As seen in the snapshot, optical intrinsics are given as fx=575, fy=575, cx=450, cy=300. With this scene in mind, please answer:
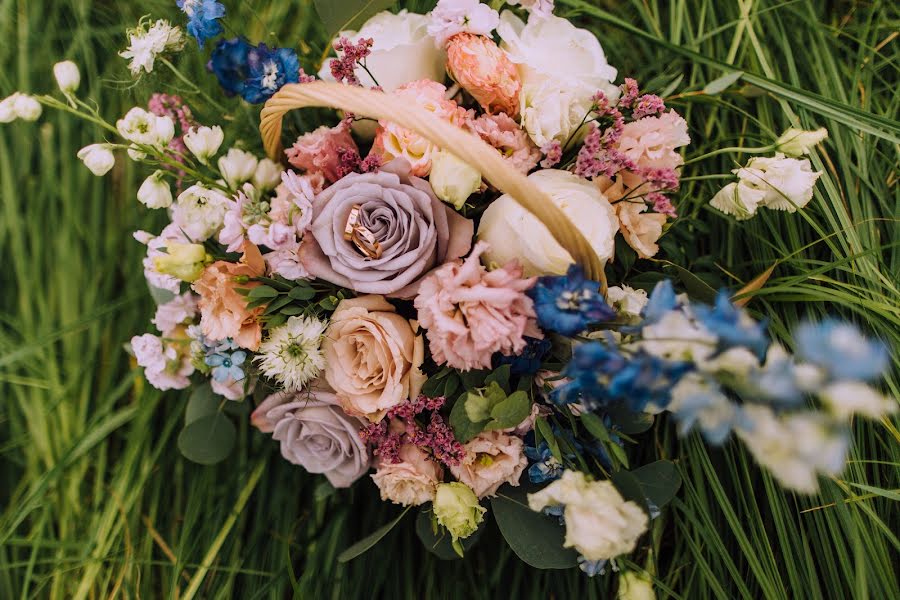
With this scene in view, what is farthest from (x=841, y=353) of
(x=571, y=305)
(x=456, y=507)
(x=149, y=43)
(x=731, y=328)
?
(x=149, y=43)

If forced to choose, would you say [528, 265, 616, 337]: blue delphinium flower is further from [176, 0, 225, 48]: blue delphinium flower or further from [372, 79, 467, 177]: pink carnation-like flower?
[176, 0, 225, 48]: blue delphinium flower

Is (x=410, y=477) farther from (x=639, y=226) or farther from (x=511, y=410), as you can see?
(x=639, y=226)

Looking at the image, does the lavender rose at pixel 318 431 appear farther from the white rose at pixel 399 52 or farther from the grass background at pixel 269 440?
the white rose at pixel 399 52

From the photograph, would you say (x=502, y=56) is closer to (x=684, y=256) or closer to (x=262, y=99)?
(x=262, y=99)

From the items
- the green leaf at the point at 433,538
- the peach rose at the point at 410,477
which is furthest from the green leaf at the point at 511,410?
the green leaf at the point at 433,538

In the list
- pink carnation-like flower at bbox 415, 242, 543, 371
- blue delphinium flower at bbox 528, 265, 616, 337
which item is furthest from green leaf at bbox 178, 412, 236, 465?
blue delphinium flower at bbox 528, 265, 616, 337

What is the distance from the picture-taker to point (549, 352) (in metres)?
0.66

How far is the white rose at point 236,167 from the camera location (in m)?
0.72

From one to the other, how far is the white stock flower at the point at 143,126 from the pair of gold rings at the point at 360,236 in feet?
0.82

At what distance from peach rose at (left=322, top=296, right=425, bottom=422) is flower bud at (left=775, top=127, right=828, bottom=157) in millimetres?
480

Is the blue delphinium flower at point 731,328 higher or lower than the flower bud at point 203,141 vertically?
lower

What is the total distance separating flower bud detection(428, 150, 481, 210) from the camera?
0.61m

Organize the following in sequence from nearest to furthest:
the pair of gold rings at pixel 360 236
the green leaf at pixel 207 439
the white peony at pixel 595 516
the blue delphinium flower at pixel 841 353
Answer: the blue delphinium flower at pixel 841 353 → the white peony at pixel 595 516 → the pair of gold rings at pixel 360 236 → the green leaf at pixel 207 439

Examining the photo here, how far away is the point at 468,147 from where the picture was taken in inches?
20.7
